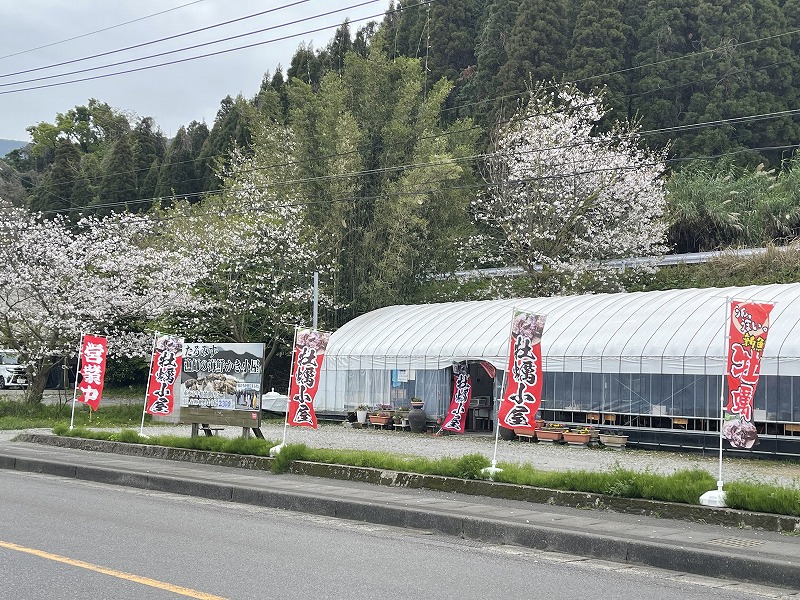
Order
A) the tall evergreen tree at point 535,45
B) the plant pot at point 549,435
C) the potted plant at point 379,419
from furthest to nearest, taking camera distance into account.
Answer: the tall evergreen tree at point 535,45
the potted plant at point 379,419
the plant pot at point 549,435

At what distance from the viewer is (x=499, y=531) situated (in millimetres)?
9883

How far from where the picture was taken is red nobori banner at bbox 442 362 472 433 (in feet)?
83.1

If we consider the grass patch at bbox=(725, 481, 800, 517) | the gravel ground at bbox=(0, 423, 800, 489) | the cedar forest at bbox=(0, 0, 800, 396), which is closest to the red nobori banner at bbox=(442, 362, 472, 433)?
the gravel ground at bbox=(0, 423, 800, 489)

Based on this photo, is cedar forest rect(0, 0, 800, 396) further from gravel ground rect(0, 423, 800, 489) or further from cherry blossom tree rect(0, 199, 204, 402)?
gravel ground rect(0, 423, 800, 489)

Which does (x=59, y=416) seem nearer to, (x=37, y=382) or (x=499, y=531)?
(x=37, y=382)

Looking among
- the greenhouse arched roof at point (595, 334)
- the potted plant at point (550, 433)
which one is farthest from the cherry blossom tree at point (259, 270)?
the potted plant at point (550, 433)

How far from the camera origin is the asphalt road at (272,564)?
687 centimetres

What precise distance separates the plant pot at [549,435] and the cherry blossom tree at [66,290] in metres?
14.8

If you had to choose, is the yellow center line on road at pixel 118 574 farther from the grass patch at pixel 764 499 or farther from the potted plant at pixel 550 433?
the potted plant at pixel 550 433

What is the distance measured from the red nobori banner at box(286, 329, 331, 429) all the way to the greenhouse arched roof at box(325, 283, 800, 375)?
3972 mm

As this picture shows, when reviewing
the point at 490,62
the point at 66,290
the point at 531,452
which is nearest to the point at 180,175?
the point at 490,62

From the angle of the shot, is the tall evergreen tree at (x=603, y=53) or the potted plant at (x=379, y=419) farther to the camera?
the tall evergreen tree at (x=603, y=53)

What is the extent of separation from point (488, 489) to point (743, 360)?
3.83 m

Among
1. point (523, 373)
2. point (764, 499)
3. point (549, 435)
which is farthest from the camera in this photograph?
point (549, 435)
